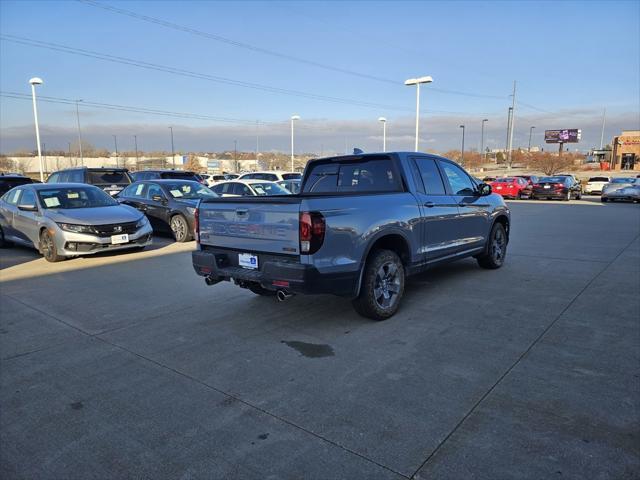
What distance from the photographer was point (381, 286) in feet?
17.7

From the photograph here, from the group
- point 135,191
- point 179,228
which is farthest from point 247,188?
point 179,228

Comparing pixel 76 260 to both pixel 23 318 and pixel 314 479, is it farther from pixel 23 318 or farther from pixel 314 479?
pixel 314 479

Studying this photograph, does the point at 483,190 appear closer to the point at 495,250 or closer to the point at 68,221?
the point at 495,250

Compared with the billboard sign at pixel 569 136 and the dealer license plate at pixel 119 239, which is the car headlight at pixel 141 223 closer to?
the dealer license plate at pixel 119 239

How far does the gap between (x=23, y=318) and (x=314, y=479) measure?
4.56 m

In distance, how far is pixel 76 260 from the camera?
930cm

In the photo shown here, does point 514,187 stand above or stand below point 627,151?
below

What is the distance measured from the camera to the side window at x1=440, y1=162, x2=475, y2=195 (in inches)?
267

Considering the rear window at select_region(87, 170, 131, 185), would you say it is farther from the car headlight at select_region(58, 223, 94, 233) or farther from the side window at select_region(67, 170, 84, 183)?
the car headlight at select_region(58, 223, 94, 233)

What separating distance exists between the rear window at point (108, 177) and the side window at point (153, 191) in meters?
3.97

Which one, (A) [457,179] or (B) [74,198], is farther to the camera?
(B) [74,198]

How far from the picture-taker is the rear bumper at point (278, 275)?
4.50 m

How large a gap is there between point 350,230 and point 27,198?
8397 mm

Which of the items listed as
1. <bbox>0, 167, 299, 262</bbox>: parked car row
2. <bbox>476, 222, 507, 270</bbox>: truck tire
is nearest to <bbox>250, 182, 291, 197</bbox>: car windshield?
<bbox>0, 167, 299, 262</bbox>: parked car row
